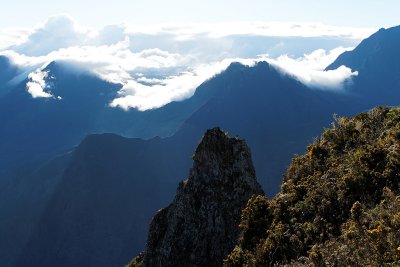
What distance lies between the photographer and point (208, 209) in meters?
24.1

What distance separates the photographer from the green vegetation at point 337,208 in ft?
38.6

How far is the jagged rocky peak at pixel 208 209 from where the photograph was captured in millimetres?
22766

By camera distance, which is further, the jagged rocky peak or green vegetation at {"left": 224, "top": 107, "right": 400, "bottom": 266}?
the jagged rocky peak

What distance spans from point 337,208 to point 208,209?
388 inches

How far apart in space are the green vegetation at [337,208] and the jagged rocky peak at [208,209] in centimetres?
482

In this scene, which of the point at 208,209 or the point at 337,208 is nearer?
the point at 337,208

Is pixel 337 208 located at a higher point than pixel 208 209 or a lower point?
higher

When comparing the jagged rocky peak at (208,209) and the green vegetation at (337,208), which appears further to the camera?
the jagged rocky peak at (208,209)

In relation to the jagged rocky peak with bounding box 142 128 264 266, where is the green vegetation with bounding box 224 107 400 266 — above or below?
above

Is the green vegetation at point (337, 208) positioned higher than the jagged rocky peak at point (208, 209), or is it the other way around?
the green vegetation at point (337, 208)

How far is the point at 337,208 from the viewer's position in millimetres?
15109

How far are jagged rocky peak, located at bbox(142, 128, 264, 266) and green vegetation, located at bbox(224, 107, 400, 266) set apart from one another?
482 centimetres

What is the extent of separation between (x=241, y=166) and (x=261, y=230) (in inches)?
379

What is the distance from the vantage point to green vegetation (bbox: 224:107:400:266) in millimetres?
11766
